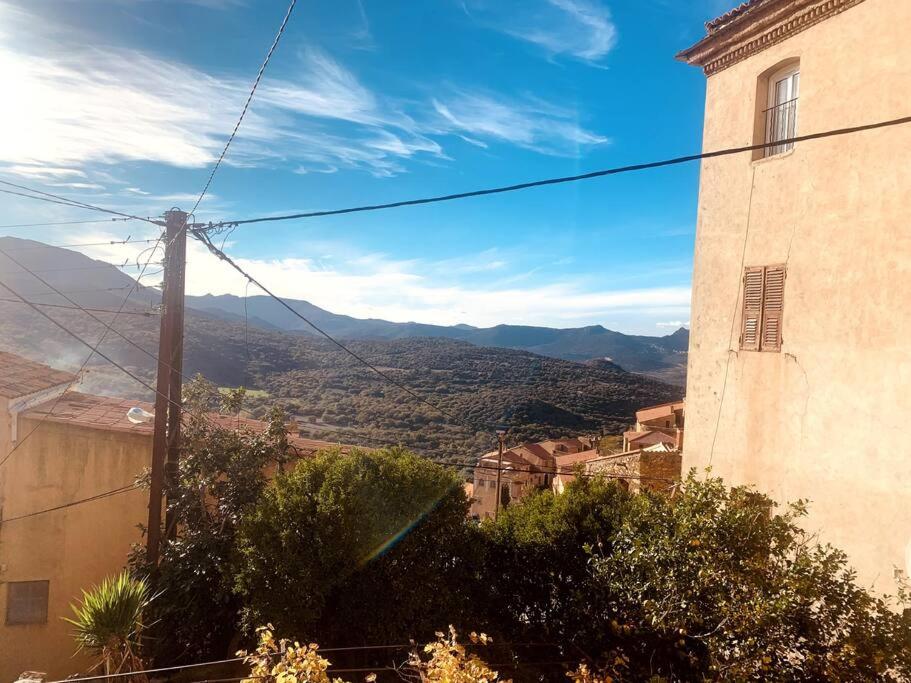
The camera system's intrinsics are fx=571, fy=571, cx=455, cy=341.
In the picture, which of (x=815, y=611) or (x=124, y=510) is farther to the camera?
(x=124, y=510)

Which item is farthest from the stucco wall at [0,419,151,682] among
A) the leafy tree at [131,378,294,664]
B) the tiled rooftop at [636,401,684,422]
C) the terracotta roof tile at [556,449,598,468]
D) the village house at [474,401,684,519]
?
the tiled rooftop at [636,401,684,422]

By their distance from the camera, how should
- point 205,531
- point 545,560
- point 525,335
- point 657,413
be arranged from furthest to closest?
1. point 525,335
2. point 657,413
3. point 545,560
4. point 205,531

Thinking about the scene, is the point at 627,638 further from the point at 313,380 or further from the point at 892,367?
the point at 313,380

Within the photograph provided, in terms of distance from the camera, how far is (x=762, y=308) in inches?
356

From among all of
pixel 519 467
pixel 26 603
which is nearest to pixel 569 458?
pixel 519 467

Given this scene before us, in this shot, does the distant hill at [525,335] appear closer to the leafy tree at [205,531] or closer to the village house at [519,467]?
the village house at [519,467]

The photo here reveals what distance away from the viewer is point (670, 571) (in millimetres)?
6508

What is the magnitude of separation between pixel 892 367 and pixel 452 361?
38665 mm

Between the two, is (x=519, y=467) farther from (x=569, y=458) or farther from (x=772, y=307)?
(x=772, y=307)

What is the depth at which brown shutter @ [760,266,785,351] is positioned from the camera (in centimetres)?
877

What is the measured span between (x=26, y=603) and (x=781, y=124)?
16.0 metres

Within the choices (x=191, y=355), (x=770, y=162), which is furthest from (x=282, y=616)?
(x=191, y=355)

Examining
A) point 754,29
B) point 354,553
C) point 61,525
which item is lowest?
point 61,525

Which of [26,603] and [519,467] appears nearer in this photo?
[26,603]
